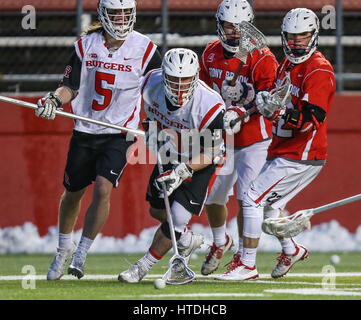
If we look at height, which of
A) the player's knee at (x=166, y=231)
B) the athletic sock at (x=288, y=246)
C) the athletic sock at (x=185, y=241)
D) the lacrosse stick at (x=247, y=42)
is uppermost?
the lacrosse stick at (x=247, y=42)

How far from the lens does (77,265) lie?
6.59 metres

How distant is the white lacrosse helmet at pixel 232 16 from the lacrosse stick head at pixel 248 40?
0.12 feet

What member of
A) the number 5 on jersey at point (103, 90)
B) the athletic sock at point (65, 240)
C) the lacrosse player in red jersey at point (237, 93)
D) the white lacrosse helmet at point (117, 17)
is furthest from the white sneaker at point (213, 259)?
the white lacrosse helmet at point (117, 17)

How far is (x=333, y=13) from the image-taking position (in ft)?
30.5

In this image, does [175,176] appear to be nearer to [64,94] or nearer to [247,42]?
[64,94]

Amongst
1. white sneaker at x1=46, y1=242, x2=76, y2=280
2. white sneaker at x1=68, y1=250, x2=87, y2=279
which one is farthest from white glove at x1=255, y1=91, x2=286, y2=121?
→ white sneaker at x1=46, y1=242, x2=76, y2=280

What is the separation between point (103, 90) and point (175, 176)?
1085 mm

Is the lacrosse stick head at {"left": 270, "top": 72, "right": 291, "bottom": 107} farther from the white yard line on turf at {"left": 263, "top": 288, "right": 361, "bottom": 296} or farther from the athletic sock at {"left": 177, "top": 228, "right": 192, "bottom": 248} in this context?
the white yard line on turf at {"left": 263, "top": 288, "right": 361, "bottom": 296}

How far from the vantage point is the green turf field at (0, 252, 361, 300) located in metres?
5.68

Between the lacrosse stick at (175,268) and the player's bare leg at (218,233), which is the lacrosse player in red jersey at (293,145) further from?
the player's bare leg at (218,233)

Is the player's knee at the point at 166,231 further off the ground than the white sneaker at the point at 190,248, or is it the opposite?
the player's knee at the point at 166,231

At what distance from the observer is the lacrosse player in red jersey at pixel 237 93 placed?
23.0 ft

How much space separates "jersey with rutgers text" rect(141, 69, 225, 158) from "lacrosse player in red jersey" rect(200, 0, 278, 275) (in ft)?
1.82
